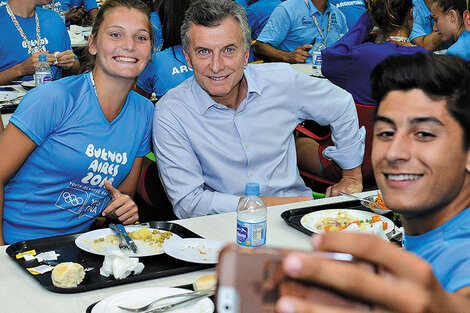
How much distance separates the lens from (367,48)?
3346 mm

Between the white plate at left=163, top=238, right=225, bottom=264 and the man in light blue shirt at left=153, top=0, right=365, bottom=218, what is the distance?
21.9 inches

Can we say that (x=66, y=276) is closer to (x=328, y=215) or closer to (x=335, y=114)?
(x=328, y=215)

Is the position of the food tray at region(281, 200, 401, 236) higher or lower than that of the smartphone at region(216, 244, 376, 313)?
lower

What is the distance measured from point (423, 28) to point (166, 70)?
423 centimetres

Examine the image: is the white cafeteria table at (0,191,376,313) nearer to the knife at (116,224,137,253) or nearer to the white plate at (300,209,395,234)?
the white plate at (300,209,395,234)

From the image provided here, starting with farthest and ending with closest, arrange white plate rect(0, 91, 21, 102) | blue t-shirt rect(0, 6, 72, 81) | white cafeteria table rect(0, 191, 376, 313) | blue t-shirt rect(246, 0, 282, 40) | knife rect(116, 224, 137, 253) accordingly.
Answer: blue t-shirt rect(246, 0, 282, 40)
blue t-shirt rect(0, 6, 72, 81)
white plate rect(0, 91, 21, 102)
knife rect(116, 224, 137, 253)
white cafeteria table rect(0, 191, 376, 313)

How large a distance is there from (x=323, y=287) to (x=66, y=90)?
191cm

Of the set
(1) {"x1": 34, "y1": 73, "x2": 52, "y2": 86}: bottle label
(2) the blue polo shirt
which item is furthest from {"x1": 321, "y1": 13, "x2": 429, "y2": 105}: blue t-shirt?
(2) the blue polo shirt

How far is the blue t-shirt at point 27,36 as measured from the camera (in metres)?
3.94

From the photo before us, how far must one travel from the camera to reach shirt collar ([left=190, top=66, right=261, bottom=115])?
253 centimetres

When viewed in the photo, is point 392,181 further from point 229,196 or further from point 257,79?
point 257,79

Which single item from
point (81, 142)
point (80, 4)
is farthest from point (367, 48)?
point (80, 4)

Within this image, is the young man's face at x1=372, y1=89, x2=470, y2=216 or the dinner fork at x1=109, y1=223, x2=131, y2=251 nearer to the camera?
the young man's face at x1=372, y1=89, x2=470, y2=216

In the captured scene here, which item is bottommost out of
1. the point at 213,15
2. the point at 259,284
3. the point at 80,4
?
the point at 80,4
